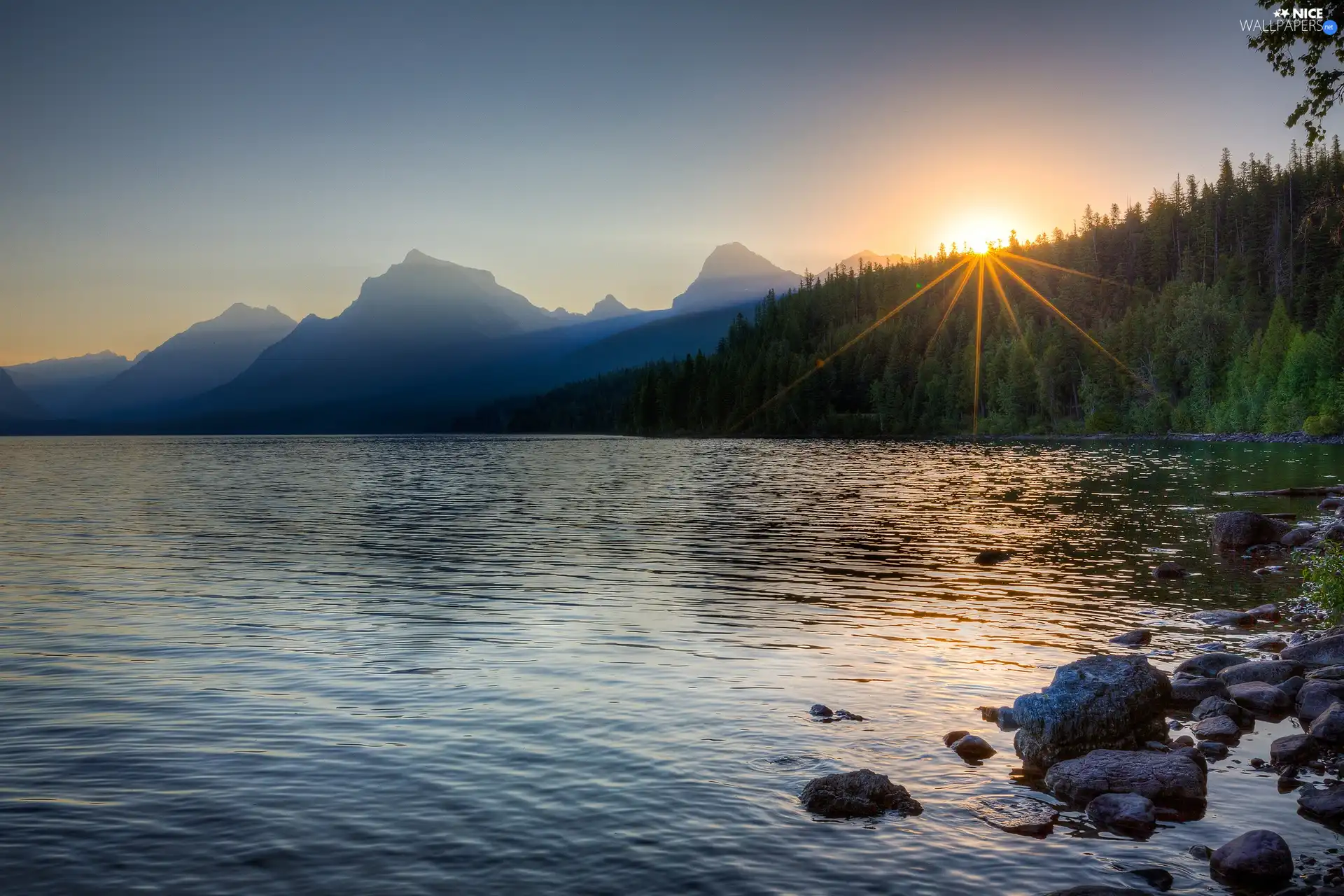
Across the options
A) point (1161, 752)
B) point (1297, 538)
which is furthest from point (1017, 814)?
point (1297, 538)

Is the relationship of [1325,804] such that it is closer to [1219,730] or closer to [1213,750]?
[1213,750]

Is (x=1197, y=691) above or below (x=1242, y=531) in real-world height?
below

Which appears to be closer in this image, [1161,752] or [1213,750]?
[1161,752]

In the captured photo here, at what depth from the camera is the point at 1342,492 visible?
195 feet

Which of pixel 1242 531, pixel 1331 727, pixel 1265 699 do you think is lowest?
pixel 1265 699

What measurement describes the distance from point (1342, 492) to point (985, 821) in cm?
5983

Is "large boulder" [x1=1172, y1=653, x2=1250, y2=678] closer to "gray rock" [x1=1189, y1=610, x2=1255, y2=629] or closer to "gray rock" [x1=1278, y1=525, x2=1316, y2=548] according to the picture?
"gray rock" [x1=1189, y1=610, x2=1255, y2=629]

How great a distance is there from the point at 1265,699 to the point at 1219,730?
226 centimetres

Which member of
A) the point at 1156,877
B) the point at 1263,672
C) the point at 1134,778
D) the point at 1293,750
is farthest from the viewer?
the point at 1263,672

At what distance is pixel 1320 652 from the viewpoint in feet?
71.0

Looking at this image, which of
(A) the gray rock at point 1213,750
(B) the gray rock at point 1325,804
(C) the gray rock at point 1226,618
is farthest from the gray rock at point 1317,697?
(C) the gray rock at point 1226,618

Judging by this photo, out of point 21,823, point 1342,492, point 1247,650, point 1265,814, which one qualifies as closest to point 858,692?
point 1265,814

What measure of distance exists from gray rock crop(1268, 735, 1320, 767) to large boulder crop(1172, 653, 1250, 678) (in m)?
4.81

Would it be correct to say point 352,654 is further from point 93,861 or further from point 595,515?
point 595,515
